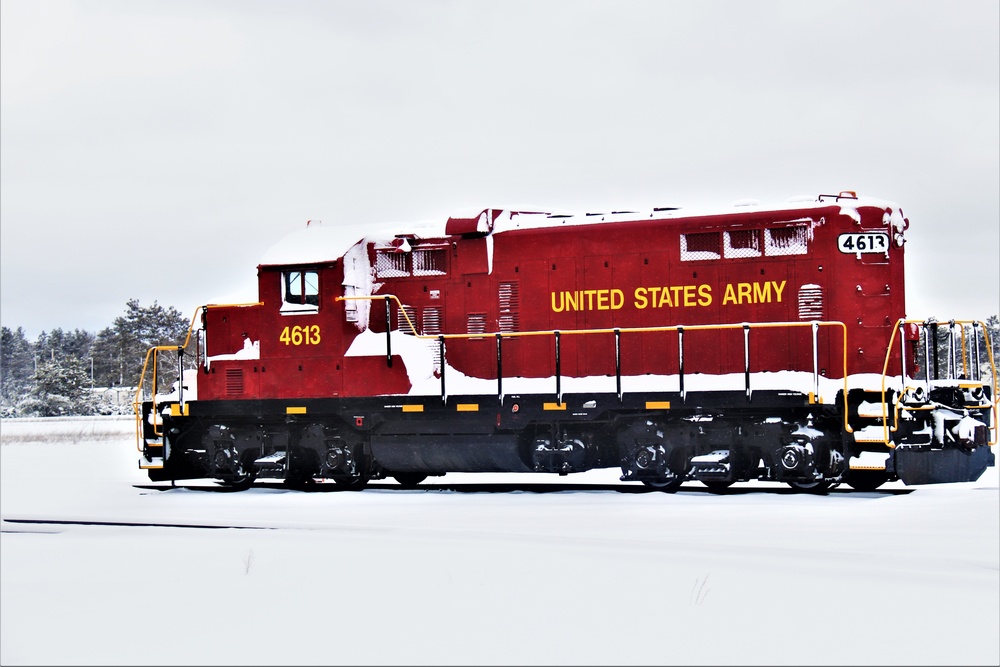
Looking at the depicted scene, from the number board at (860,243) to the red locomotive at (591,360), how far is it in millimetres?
34

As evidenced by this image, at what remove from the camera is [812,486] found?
12945 millimetres

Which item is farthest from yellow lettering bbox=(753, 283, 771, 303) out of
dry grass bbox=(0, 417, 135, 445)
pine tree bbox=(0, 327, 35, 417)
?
pine tree bbox=(0, 327, 35, 417)

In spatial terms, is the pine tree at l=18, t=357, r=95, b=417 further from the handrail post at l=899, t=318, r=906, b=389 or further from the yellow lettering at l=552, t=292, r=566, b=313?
the handrail post at l=899, t=318, r=906, b=389

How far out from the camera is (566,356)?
1384 cm

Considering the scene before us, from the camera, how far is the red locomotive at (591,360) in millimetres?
12727

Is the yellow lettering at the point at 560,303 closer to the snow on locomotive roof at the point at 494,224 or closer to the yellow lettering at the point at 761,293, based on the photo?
the snow on locomotive roof at the point at 494,224

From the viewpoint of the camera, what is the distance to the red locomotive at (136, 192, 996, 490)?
12.7 metres

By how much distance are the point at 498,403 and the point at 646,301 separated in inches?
→ 87.3

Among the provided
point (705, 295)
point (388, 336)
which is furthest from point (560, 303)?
point (388, 336)

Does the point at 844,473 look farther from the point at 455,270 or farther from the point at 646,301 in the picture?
the point at 455,270

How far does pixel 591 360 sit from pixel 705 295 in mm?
1605

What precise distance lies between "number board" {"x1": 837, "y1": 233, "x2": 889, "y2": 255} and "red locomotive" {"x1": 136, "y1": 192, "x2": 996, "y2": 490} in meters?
0.03

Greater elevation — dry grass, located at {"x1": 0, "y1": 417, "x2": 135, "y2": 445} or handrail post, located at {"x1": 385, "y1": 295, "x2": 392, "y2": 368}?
handrail post, located at {"x1": 385, "y1": 295, "x2": 392, "y2": 368}

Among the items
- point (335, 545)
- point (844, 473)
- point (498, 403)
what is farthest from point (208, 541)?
point (844, 473)
